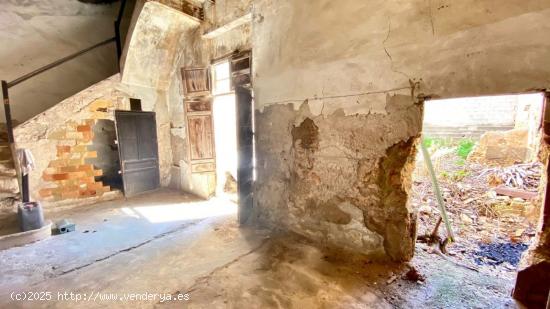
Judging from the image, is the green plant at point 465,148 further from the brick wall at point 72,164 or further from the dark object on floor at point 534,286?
the brick wall at point 72,164

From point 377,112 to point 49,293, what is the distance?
3325mm

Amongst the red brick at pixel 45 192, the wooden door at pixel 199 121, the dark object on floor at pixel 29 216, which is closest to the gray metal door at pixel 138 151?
the red brick at pixel 45 192

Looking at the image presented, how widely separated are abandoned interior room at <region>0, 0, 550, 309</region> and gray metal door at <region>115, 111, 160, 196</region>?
0.03 metres

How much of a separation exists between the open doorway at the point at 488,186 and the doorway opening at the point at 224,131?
10.4 feet

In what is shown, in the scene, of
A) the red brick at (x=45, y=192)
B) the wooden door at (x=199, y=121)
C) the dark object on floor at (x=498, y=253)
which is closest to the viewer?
the dark object on floor at (x=498, y=253)

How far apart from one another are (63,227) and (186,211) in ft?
5.20

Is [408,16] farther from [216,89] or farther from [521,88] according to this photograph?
[216,89]

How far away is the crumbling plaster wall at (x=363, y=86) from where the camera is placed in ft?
5.32

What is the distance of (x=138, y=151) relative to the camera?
4.73m

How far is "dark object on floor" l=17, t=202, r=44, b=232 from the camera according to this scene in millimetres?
2969

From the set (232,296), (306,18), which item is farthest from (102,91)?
(232,296)

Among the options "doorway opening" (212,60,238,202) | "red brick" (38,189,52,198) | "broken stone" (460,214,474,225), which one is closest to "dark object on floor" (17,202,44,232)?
"red brick" (38,189,52,198)

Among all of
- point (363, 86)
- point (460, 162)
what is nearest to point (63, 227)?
point (363, 86)

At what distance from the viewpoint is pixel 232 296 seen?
1899 mm
